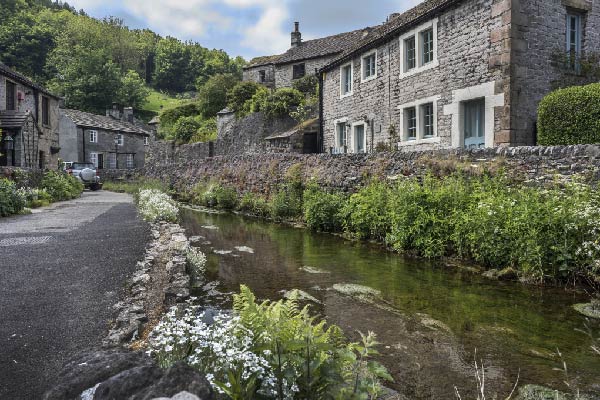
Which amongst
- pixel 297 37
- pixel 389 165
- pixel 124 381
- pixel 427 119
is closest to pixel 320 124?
pixel 427 119

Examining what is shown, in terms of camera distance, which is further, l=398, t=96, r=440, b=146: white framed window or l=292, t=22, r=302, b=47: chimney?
l=292, t=22, r=302, b=47: chimney

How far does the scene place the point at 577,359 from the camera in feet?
15.7

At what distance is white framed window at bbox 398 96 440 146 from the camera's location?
16086mm

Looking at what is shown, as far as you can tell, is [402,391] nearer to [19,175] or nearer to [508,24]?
[508,24]

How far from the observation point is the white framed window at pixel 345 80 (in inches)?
864

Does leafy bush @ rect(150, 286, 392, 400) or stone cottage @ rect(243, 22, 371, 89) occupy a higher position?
stone cottage @ rect(243, 22, 371, 89)

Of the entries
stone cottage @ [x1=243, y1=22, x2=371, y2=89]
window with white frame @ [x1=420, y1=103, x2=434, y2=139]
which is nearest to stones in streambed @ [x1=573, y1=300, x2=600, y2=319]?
window with white frame @ [x1=420, y1=103, x2=434, y2=139]

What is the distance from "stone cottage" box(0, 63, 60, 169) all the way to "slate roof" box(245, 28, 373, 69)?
19779mm

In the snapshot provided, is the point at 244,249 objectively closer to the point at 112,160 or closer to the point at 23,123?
the point at 23,123

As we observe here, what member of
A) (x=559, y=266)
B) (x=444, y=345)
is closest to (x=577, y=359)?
(x=444, y=345)

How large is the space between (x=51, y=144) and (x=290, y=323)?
117ft

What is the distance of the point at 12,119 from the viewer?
2531 cm

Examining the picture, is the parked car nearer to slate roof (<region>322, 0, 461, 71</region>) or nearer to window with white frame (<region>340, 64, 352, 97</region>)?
window with white frame (<region>340, 64, 352, 97</region>)

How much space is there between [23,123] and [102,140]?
81.1 ft
